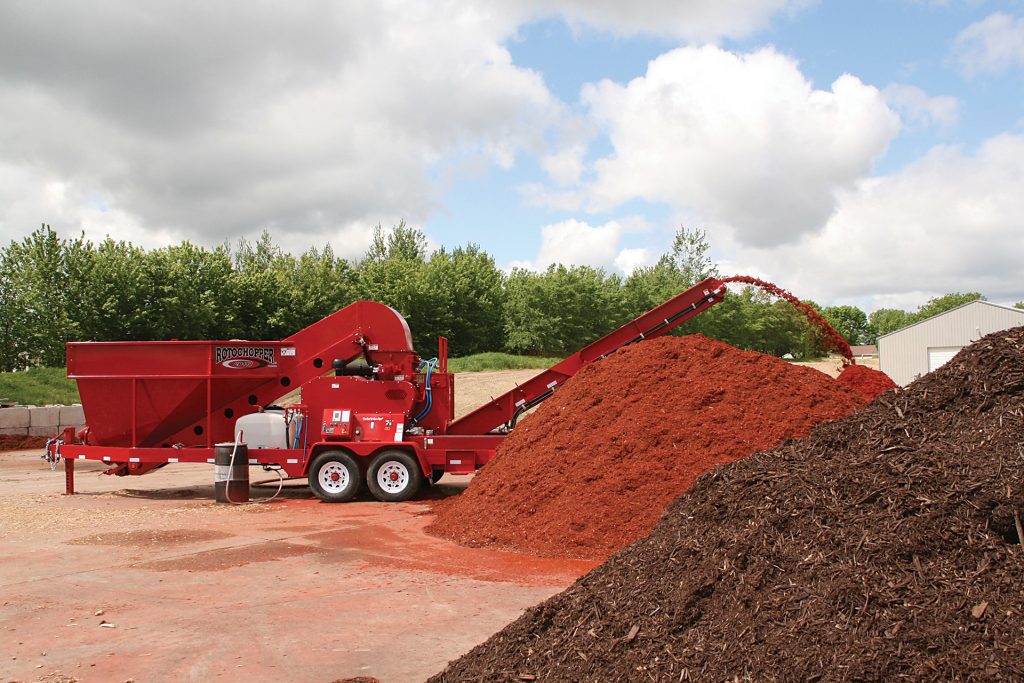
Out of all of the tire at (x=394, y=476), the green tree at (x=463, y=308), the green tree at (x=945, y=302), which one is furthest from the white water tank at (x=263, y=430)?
the green tree at (x=945, y=302)

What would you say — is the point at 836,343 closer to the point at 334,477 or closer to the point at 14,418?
the point at 334,477

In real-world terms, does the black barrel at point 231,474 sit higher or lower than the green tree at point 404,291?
lower

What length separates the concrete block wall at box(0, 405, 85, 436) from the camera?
2428cm

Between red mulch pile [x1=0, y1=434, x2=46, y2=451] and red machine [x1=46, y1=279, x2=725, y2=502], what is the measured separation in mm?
11468

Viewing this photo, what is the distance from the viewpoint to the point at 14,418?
2434 cm

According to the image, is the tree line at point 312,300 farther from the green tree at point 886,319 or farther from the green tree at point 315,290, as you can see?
the green tree at point 886,319

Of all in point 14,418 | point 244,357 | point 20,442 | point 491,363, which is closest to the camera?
point 244,357

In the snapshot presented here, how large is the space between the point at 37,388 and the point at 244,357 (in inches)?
821

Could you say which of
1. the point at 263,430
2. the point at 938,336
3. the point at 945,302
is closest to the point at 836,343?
the point at 263,430

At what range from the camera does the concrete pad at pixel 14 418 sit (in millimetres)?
24194

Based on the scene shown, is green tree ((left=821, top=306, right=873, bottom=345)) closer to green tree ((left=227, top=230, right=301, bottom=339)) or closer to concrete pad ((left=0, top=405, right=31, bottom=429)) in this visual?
green tree ((left=227, top=230, right=301, bottom=339))

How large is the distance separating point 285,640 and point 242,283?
38.4 meters

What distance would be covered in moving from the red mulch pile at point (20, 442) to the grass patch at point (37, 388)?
14.9ft

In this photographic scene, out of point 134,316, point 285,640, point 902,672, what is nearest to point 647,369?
point 285,640
